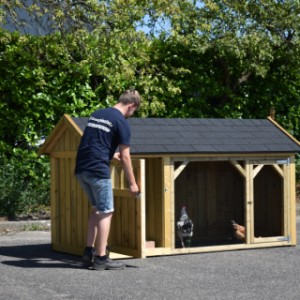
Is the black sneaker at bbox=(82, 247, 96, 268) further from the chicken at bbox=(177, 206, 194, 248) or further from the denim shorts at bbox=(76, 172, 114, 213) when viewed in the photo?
→ the chicken at bbox=(177, 206, 194, 248)

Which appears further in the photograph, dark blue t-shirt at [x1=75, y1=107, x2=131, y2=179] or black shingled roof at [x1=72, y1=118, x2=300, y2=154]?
black shingled roof at [x1=72, y1=118, x2=300, y2=154]

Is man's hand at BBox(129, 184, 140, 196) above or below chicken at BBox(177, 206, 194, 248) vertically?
above

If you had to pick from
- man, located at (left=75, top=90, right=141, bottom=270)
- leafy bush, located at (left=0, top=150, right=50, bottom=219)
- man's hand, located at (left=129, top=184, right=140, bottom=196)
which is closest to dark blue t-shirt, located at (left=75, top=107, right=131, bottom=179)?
man, located at (left=75, top=90, right=141, bottom=270)

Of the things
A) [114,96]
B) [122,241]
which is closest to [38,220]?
[114,96]

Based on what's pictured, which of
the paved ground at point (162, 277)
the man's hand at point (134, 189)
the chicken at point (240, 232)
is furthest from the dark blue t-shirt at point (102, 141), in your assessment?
the chicken at point (240, 232)

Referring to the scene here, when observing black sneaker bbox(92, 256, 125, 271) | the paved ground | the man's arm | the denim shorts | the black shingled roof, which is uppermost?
the black shingled roof

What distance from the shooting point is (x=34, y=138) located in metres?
14.9

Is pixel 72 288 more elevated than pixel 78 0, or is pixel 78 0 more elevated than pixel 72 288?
pixel 78 0

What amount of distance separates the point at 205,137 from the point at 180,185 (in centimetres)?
156

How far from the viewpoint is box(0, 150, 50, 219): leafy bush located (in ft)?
46.7

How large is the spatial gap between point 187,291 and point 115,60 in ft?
23.4

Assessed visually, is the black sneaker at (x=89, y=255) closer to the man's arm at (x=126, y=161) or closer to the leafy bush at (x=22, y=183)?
the man's arm at (x=126, y=161)

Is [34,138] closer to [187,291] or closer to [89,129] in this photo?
[89,129]

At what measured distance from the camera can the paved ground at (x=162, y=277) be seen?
7977mm
